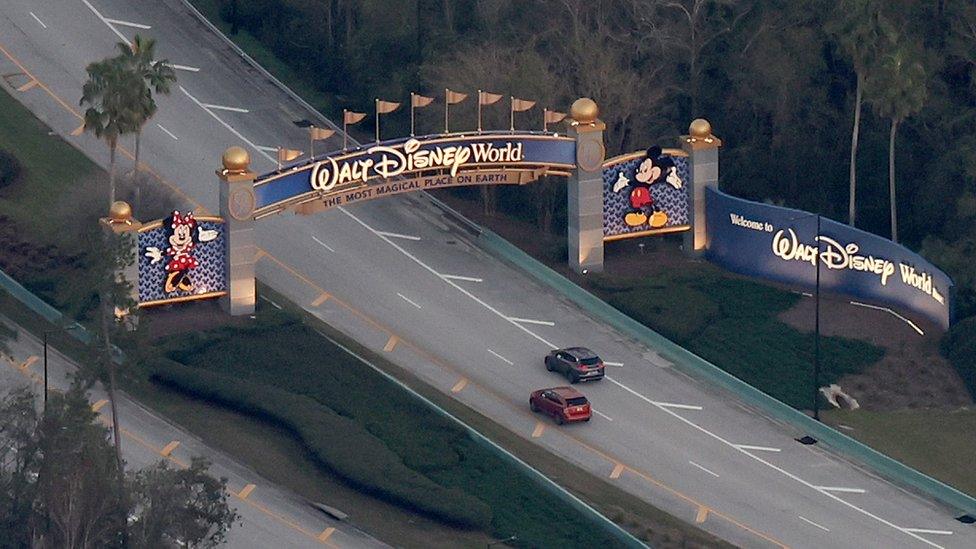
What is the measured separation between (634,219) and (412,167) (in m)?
10.7

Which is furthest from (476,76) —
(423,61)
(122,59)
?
(122,59)

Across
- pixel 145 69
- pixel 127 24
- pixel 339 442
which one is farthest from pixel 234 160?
pixel 127 24

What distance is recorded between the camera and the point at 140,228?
10381 centimetres

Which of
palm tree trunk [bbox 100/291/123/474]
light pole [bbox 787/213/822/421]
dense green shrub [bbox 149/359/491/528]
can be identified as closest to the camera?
palm tree trunk [bbox 100/291/123/474]

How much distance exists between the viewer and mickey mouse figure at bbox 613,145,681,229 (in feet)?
374

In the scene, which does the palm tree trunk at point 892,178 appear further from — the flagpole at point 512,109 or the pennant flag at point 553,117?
the flagpole at point 512,109

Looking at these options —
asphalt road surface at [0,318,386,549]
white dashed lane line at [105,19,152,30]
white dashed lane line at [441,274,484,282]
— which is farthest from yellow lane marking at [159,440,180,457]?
white dashed lane line at [105,19,152,30]

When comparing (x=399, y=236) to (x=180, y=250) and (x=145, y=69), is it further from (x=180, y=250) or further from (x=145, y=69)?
(x=145, y=69)

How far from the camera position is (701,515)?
315 feet

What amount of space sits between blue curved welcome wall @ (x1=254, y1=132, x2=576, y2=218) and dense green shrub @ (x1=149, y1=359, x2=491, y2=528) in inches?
384

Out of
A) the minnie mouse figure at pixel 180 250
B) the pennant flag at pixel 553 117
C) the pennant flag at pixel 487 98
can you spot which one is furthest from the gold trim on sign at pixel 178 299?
the pennant flag at pixel 553 117

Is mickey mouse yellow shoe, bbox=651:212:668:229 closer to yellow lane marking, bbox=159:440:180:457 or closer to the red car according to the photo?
the red car

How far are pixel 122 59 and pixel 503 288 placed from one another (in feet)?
62.7

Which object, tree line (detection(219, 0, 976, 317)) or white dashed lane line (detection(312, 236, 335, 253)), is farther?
tree line (detection(219, 0, 976, 317))
